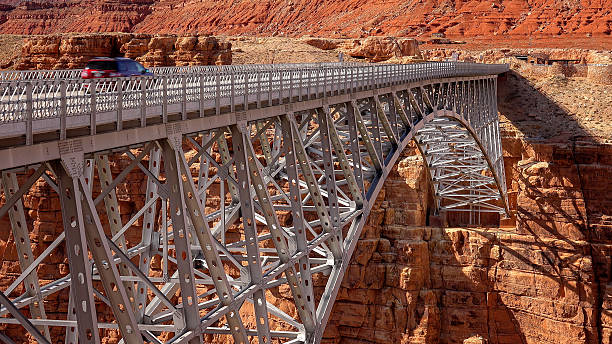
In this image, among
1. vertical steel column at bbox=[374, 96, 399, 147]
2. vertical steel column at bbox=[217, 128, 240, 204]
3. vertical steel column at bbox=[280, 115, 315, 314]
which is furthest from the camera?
vertical steel column at bbox=[374, 96, 399, 147]

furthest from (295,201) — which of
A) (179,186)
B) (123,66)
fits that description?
(123,66)

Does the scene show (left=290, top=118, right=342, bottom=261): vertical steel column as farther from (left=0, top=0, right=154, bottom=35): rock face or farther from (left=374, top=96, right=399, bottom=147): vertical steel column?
(left=0, top=0, right=154, bottom=35): rock face

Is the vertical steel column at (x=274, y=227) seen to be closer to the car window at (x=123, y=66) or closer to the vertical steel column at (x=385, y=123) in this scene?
the car window at (x=123, y=66)

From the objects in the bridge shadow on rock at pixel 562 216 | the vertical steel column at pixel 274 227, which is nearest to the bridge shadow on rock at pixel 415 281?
the bridge shadow on rock at pixel 562 216

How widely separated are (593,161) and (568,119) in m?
5.98

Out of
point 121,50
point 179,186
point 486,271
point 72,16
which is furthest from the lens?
point 72,16

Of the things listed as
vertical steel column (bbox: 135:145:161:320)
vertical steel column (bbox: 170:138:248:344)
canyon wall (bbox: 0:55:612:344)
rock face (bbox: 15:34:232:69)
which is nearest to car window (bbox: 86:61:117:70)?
vertical steel column (bbox: 135:145:161:320)

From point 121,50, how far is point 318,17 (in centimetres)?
7510

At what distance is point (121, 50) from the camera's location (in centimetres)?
5319

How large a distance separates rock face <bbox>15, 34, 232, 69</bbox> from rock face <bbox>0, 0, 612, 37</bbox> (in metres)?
51.1

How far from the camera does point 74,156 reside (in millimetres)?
10156

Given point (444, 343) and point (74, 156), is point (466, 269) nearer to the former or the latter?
point (444, 343)

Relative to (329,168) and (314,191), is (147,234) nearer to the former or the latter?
(314,191)

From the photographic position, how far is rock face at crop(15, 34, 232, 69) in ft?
169
